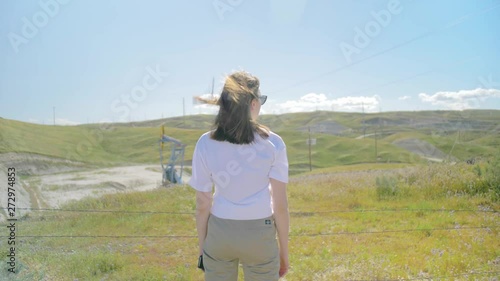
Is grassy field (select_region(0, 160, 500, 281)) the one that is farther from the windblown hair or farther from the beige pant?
the windblown hair

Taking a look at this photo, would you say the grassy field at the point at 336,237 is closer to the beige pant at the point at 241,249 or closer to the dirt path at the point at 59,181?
the beige pant at the point at 241,249

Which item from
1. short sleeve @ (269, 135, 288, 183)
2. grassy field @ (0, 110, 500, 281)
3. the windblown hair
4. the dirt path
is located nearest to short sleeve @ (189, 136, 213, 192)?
the windblown hair

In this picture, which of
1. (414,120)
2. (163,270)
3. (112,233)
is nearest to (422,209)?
(163,270)

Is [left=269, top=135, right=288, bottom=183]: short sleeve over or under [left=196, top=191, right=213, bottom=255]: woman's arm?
over

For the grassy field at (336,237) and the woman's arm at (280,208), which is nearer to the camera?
the woman's arm at (280,208)

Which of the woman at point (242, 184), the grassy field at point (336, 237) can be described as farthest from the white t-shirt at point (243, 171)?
the grassy field at point (336, 237)

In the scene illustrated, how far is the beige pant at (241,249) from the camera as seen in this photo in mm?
2119

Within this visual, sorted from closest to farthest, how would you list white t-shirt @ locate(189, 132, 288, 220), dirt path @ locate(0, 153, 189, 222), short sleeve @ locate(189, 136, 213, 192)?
1. white t-shirt @ locate(189, 132, 288, 220)
2. short sleeve @ locate(189, 136, 213, 192)
3. dirt path @ locate(0, 153, 189, 222)

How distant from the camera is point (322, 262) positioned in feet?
17.3

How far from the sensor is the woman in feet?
6.81

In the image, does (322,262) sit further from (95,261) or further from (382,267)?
(95,261)

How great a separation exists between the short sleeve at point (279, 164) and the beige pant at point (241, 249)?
0.85 ft

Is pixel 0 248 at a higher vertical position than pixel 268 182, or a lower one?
lower

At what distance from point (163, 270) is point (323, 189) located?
8.65m
